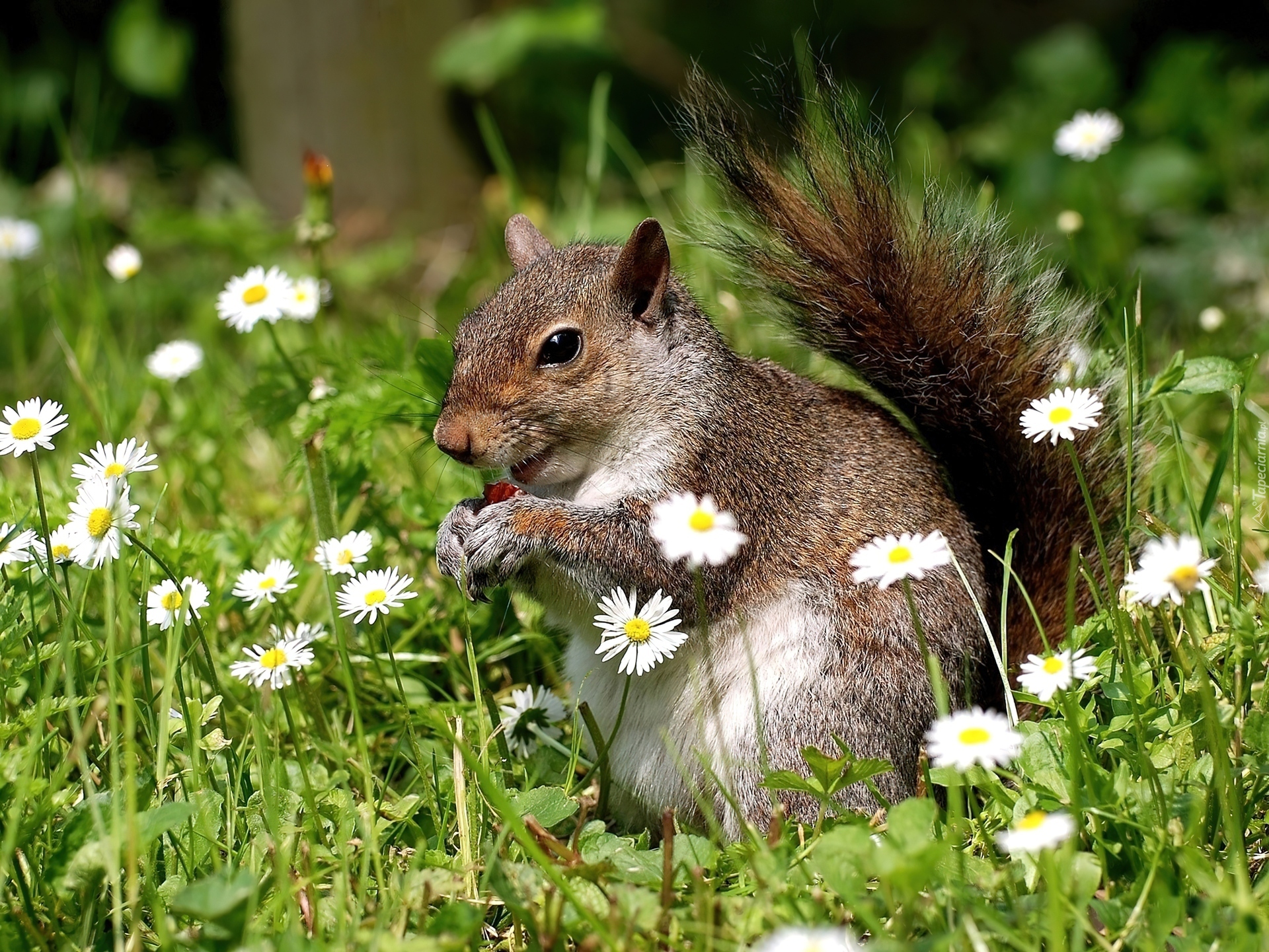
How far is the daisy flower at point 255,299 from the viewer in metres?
2.28

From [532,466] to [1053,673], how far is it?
873 millimetres

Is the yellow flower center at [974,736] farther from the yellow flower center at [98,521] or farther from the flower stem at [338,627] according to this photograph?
the yellow flower center at [98,521]

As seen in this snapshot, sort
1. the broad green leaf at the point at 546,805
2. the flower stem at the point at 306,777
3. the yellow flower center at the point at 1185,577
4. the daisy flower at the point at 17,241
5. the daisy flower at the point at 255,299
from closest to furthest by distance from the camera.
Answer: the yellow flower center at the point at 1185,577 → the flower stem at the point at 306,777 → the broad green leaf at the point at 546,805 → the daisy flower at the point at 255,299 → the daisy flower at the point at 17,241

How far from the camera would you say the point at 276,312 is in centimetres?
230

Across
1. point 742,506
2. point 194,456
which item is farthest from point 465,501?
point 194,456

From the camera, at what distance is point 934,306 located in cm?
209

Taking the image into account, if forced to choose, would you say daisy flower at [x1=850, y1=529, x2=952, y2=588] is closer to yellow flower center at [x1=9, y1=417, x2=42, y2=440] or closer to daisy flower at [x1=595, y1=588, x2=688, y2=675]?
daisy flower at [x1=595, y1=588, x2=688, y2=675]

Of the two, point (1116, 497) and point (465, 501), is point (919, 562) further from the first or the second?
point (465, 501)

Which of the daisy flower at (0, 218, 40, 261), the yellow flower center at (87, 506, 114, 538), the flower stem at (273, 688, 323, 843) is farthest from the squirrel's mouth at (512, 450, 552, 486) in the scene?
the daisy flower at (0, 218, 40, 261)

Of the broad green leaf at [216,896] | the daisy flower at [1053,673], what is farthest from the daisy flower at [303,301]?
the daisy flower at [1053,673]

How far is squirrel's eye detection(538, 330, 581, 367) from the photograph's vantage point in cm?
205

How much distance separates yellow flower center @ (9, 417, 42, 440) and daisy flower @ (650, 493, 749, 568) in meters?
0.93

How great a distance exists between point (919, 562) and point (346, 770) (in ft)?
2.87

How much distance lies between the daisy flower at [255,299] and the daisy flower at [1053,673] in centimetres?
144
